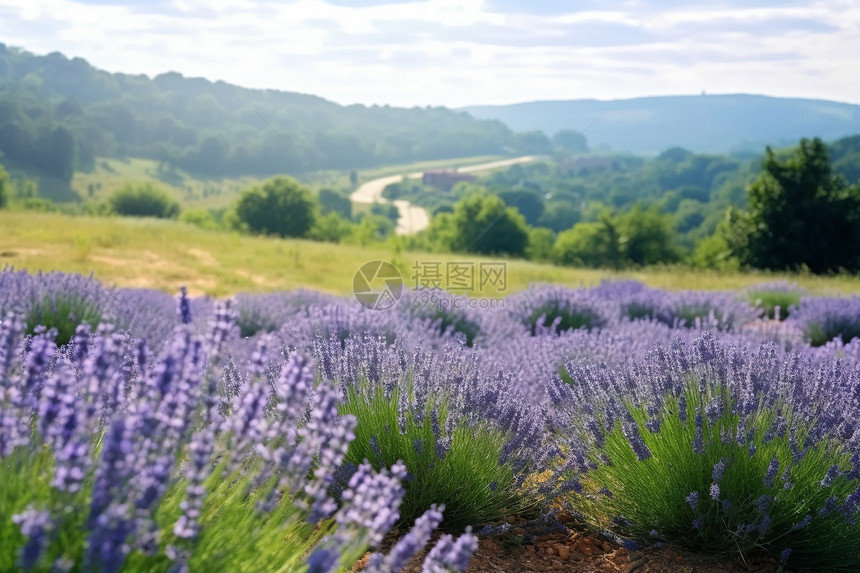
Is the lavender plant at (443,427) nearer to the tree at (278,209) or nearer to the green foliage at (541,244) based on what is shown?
the tree at (278,209)

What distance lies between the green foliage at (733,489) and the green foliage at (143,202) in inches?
2980

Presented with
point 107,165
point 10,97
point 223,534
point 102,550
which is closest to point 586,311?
point 223,534

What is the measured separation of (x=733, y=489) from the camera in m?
2.44

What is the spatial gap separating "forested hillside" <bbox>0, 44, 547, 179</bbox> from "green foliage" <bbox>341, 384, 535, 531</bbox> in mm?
66359

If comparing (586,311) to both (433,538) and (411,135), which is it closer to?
(433,538)

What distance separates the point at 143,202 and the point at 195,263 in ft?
223

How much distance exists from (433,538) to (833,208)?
3156 centimetres

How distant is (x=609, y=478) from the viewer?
9.04ft

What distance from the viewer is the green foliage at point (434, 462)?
2613 mm

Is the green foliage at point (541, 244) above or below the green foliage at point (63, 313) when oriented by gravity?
below

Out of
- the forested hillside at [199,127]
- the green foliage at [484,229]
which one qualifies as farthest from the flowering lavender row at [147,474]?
the forested hillside at [199,127]

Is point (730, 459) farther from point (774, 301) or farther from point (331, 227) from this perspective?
point (331, 227)

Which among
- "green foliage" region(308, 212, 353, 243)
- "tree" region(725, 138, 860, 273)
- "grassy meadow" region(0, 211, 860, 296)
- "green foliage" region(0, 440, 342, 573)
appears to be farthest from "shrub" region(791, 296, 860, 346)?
"green foliage" region(308, 212, 353, 243)

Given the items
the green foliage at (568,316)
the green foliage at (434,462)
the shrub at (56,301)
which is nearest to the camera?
the green foliage at (434,462)
